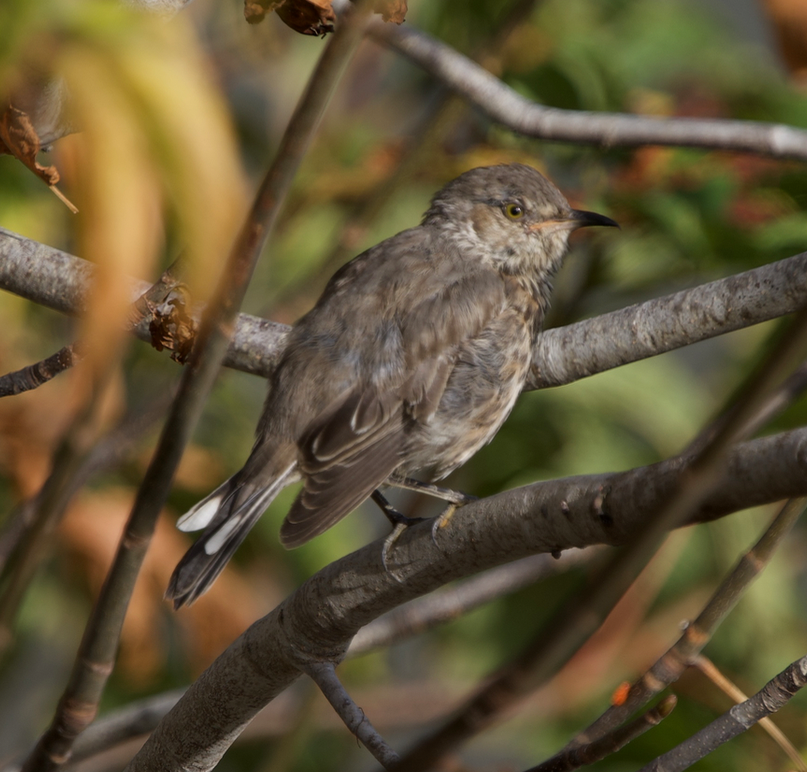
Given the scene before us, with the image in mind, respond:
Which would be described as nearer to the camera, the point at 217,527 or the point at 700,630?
the point at 700,630

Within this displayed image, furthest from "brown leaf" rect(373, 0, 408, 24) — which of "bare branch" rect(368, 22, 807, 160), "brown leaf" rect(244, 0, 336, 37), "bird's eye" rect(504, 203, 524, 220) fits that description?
"bird's eye" rect(504, 203, 524, 220)

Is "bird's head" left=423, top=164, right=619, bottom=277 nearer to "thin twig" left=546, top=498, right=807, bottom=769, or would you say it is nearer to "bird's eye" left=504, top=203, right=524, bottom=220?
"bird's eye" left=504, top=203, right=524, bottom=220

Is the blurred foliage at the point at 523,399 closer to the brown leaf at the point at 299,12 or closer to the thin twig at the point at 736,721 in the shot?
the brown leaf at the point at 299,12

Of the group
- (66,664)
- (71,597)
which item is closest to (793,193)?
(71,597)

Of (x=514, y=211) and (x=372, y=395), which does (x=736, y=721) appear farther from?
(x=514, y=211)

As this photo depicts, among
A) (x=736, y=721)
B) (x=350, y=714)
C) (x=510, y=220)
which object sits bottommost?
(x=736, y=721)

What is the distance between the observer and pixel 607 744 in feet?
6.31

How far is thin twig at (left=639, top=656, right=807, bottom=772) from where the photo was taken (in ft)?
6.56

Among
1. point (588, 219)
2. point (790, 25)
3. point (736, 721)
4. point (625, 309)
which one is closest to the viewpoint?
point (736, 721)

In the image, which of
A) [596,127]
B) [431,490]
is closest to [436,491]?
[431,490]

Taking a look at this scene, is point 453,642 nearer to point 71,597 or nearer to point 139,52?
point 71,597

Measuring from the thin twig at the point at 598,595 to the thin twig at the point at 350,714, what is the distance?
94cm

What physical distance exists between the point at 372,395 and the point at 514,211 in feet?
4.16

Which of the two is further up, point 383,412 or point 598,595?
point 383,412
